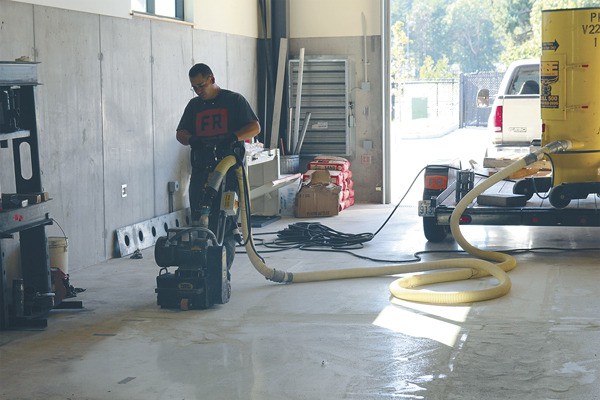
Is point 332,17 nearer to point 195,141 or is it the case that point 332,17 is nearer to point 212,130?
point 212,130

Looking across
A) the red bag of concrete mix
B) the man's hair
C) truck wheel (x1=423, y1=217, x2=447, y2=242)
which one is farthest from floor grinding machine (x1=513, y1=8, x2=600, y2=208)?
the red bag of concrete mix

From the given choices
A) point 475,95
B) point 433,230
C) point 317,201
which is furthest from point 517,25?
point 433,230

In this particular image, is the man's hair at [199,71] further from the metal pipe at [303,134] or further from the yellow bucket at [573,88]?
the metal pipe at [303,134]

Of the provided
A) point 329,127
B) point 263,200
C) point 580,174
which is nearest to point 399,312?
point 580,174

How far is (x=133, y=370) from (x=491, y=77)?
3468cm

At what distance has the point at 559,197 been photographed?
31.6ft

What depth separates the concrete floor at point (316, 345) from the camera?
5.48 m

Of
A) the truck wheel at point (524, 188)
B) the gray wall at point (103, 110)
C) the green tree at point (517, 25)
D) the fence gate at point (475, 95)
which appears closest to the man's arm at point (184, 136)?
the gray wall at point (103, 110)

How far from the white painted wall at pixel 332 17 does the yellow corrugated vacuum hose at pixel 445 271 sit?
5841mm

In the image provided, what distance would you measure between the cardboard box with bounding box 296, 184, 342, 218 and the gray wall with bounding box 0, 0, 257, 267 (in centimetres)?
183

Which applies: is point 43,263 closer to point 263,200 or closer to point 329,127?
point 263,200

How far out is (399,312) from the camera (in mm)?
7301

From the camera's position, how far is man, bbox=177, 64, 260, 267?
26.3 feet

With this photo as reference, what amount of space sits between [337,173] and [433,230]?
11.4 ft
